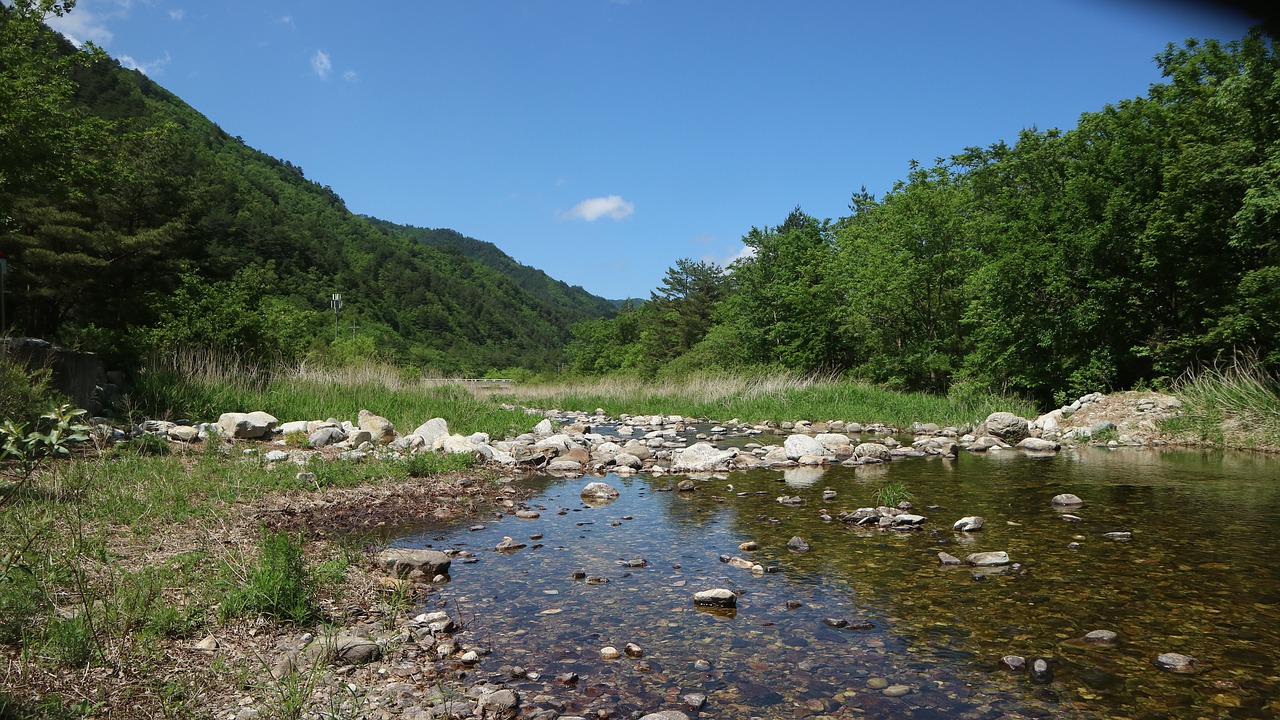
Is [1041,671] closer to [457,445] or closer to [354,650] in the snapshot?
[354,650]

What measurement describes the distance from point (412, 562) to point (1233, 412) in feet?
59.4

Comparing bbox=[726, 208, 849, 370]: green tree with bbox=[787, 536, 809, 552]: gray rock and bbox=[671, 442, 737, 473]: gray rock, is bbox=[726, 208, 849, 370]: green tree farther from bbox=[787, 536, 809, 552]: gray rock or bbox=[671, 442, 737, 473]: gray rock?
bbox=[787, 536, 809, 552]: gray rock

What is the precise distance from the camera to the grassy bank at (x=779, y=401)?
21.1 metres

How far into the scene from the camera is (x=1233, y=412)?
15484 millimetres

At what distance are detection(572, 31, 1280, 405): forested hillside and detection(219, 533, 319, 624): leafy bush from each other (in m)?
20.6

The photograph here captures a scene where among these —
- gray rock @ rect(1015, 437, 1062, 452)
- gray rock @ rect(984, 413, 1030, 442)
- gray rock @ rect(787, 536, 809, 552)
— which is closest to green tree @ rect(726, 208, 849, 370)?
gray rock @ rect(984, 413, 1030, 442)

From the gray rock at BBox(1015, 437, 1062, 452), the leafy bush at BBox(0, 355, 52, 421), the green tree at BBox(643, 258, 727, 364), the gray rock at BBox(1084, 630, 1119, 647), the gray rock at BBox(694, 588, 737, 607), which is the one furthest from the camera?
the green tree at BBox(643, 258, 727, 364)

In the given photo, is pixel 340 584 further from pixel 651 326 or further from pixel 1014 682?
pixel 651 326

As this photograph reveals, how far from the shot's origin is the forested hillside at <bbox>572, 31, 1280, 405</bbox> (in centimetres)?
1766

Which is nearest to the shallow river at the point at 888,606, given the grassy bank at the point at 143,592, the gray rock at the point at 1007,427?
the grassy bank at the point at 143,592

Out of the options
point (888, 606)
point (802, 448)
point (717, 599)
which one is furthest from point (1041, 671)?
point (802, 448)

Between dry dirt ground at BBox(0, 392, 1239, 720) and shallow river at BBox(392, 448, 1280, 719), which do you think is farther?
shallow river at BBox(392, 448, 1280, 719)

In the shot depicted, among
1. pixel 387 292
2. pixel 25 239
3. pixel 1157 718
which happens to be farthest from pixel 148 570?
pixel 387 292

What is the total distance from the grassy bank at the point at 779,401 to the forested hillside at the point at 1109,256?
6.19 ft
